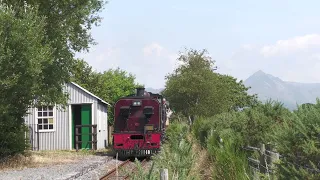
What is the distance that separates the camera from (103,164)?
62.8 ft

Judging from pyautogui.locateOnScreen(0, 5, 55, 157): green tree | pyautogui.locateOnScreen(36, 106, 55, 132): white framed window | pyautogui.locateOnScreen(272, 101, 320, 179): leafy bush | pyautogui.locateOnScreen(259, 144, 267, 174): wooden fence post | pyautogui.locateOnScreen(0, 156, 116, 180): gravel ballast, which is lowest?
pyautogui.locateOnScreen(0, 156, 116, 180): gravel ballast

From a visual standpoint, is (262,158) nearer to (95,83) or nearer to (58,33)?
(58,33)

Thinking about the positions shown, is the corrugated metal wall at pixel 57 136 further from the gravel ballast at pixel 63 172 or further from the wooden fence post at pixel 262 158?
the wooden fence post at pixel 262 158

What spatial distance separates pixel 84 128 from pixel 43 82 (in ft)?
30.9

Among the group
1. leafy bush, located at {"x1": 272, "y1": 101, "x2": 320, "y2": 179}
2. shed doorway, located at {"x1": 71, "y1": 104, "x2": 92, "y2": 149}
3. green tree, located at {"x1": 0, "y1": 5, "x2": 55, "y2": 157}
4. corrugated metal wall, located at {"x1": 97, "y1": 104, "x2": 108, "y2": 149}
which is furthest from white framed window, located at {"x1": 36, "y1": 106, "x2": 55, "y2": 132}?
leafy bush, located at {"x1": 272, "y1": 101, "x2": 320, "y2": 179}

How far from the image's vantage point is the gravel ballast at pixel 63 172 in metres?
14.8

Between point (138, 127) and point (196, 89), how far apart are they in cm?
2793

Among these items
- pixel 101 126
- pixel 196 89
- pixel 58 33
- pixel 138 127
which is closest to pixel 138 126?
pixel 138 127

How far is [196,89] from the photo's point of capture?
49719 millimetres

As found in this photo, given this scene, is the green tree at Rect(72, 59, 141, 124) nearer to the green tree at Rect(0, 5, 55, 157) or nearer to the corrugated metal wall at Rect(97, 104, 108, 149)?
the corrugated metal wall at Rect(97, 104, 108, 149)

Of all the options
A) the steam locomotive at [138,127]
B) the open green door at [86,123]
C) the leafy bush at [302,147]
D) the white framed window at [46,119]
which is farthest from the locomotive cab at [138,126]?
the leafy bush at [302,147]

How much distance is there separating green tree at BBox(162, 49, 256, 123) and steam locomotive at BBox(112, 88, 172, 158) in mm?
27355

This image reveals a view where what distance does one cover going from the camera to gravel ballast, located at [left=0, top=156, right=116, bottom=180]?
14.8 meters

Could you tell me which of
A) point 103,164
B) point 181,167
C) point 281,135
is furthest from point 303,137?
point 103,164
